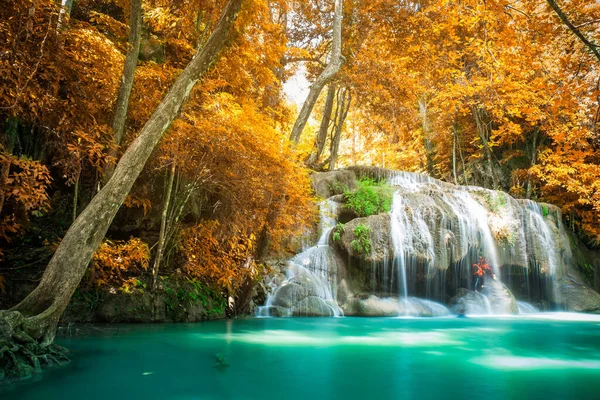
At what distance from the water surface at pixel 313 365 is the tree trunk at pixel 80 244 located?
0.59 meters

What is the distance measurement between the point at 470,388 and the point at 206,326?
4.89m

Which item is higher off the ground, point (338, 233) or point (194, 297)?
point (338, 233)

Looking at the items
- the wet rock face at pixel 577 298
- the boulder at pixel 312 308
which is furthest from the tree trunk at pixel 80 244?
the wet rock face at pixel 577 298

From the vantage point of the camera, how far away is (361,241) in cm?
1135

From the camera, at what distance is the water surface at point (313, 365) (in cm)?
374

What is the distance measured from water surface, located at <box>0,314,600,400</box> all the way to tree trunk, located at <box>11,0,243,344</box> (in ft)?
1.95

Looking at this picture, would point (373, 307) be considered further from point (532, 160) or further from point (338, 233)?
point (532, 160)

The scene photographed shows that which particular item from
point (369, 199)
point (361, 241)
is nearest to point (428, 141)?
point (369, 199)

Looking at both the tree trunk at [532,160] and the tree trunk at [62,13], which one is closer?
the tree trunk at [62,13]

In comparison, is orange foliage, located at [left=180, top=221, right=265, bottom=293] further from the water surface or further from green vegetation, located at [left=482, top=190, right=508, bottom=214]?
green vegetation, located at [left=482, top=190, right=508, bottom=214]

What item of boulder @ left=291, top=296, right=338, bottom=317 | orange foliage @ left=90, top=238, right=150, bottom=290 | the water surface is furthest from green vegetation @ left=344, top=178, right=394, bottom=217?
orange foliage @ left=90, top=238, right=150, bottom=290

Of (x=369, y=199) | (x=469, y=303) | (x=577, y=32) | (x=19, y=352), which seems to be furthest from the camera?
(x=369, y=199)

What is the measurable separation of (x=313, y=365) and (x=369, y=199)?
9.43m

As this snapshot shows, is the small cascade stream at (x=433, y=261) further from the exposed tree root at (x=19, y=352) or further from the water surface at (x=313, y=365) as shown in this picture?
the exposed tree root at (x=19, y=352)
